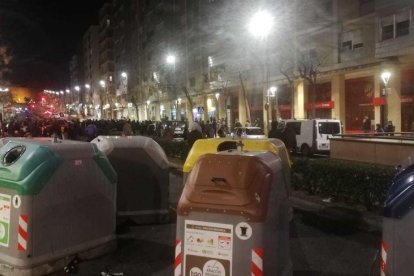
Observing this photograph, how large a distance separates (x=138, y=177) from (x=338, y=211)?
3.66 m

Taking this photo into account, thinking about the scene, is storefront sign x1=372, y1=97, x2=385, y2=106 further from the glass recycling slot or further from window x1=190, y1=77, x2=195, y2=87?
window x1=190, y1=77, x2=195, y2=87

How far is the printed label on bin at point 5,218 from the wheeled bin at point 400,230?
4.28 meters

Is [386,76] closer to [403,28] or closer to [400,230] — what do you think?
[403,28]

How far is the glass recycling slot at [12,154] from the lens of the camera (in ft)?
20.5

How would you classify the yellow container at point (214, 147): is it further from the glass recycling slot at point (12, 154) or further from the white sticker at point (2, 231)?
the white sticker at point (2, 231)

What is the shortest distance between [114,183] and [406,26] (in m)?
24.2

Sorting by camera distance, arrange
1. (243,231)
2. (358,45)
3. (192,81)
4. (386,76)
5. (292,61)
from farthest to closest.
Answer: (192,81) < (292,61) < (358,45) < (386,76) < (243,231)

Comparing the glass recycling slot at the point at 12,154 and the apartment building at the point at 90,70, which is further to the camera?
the apartment building at the point at 90,70

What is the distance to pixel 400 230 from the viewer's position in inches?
146

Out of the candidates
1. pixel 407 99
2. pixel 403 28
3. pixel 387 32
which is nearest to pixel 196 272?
pixel 403 28

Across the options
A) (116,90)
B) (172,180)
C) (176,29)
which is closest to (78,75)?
(116,90)

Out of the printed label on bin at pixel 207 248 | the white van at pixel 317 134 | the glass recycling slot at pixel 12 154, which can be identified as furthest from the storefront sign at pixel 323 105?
the printed label on bin at pixel 207 248

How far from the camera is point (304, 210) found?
969cm

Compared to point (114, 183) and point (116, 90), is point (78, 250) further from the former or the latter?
point (116, 90)
